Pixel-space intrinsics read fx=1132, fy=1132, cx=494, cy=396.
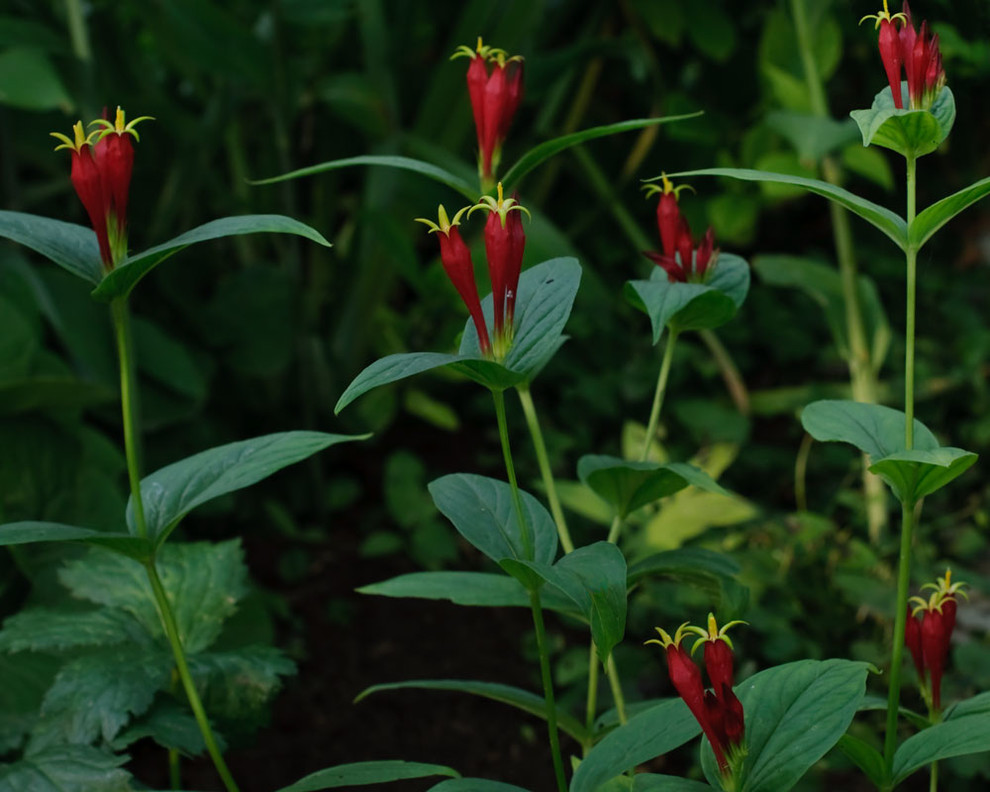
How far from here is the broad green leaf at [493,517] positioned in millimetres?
735

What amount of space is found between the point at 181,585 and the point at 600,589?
49cm

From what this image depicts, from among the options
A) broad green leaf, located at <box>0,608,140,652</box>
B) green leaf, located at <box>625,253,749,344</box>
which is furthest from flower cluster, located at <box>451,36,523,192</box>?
broad green leaf, located at <box>0,608,140,652</box>

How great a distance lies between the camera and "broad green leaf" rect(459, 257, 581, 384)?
699 millimetres

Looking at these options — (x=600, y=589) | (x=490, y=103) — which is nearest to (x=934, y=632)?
(x=600, y=589)

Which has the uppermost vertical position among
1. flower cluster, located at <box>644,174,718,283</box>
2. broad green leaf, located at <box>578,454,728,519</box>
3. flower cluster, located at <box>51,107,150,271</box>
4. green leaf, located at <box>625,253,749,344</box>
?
Result: flower cluster, located at <box>51,107,150,271</box>

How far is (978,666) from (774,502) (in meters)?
0.63

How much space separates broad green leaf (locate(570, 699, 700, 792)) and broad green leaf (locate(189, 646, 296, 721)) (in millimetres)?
322

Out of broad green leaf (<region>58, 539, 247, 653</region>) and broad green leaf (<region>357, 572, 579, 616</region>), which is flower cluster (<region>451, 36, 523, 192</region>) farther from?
broad green leaf (<region>58, 539, 247, 653</region>)

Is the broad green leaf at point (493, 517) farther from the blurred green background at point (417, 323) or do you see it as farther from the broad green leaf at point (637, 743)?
the blurred green background at point (417, 323)

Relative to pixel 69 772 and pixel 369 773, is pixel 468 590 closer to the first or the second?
pixel 369 773

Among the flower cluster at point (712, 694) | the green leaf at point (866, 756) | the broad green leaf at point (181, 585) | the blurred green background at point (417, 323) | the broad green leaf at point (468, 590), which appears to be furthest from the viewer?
the blurred green background at point (417, 323)

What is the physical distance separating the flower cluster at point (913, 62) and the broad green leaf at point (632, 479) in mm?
295

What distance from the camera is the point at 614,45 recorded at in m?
1.86

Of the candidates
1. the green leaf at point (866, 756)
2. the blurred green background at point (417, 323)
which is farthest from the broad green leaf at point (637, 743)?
the blurred green background at point (417, 323)
